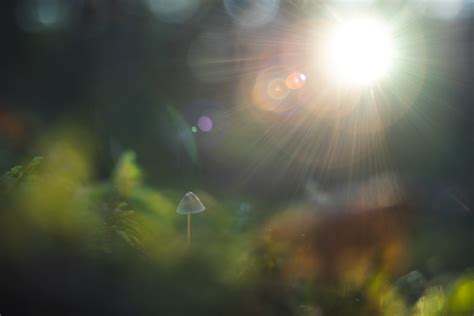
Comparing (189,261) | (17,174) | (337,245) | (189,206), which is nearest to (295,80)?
(337,245)

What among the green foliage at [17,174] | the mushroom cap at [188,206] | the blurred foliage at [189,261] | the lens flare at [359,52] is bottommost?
the blurred foliage at [189,261]

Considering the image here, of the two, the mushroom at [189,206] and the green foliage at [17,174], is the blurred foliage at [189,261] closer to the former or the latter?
the green foliage at [17,174]

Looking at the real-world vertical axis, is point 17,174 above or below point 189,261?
above

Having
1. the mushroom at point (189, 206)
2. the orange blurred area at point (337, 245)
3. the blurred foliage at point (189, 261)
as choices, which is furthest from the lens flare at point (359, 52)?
the mushroom at point (189, 206)

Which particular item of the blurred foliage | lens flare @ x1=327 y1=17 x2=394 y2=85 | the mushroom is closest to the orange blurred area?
the blurred foliage

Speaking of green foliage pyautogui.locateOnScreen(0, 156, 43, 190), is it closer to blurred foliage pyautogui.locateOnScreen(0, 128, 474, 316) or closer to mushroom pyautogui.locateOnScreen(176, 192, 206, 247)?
blurred foliage pyautogui.locateOnScreen(0, 128, 474, 316)

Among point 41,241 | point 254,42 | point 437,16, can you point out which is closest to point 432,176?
point 437,16

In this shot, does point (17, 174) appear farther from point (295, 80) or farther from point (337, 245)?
point (295, 80)

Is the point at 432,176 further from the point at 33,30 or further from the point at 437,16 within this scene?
the point at 33,30
